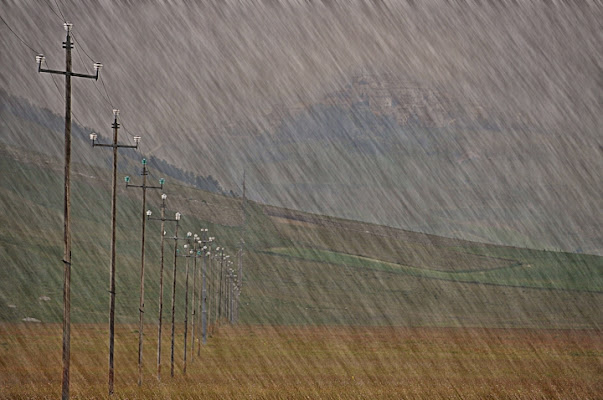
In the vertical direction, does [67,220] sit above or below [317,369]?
above

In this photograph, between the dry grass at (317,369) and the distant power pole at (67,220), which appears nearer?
the distant power pole at (67,220)

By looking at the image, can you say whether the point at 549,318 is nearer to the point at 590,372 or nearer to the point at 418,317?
the point at 418,317

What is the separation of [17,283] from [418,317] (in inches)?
2679

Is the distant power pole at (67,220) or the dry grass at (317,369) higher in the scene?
the distant power pole at (67,220)

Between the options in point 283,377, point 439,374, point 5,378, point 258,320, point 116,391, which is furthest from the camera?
point 258,320

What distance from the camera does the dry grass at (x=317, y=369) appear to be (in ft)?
120

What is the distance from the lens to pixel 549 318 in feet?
520

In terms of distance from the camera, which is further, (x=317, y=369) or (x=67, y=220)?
(x=317, y=369)

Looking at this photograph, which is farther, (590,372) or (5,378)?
(590,372)

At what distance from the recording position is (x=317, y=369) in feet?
175

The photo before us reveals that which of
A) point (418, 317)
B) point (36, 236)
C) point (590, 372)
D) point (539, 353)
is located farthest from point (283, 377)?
point (36, 236)

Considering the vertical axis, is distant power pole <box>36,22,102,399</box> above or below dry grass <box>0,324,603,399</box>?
above

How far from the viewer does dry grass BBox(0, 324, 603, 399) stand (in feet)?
120

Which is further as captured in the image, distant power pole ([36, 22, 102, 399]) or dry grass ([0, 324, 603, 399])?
dry grass ([0, 324, 603, 399])
